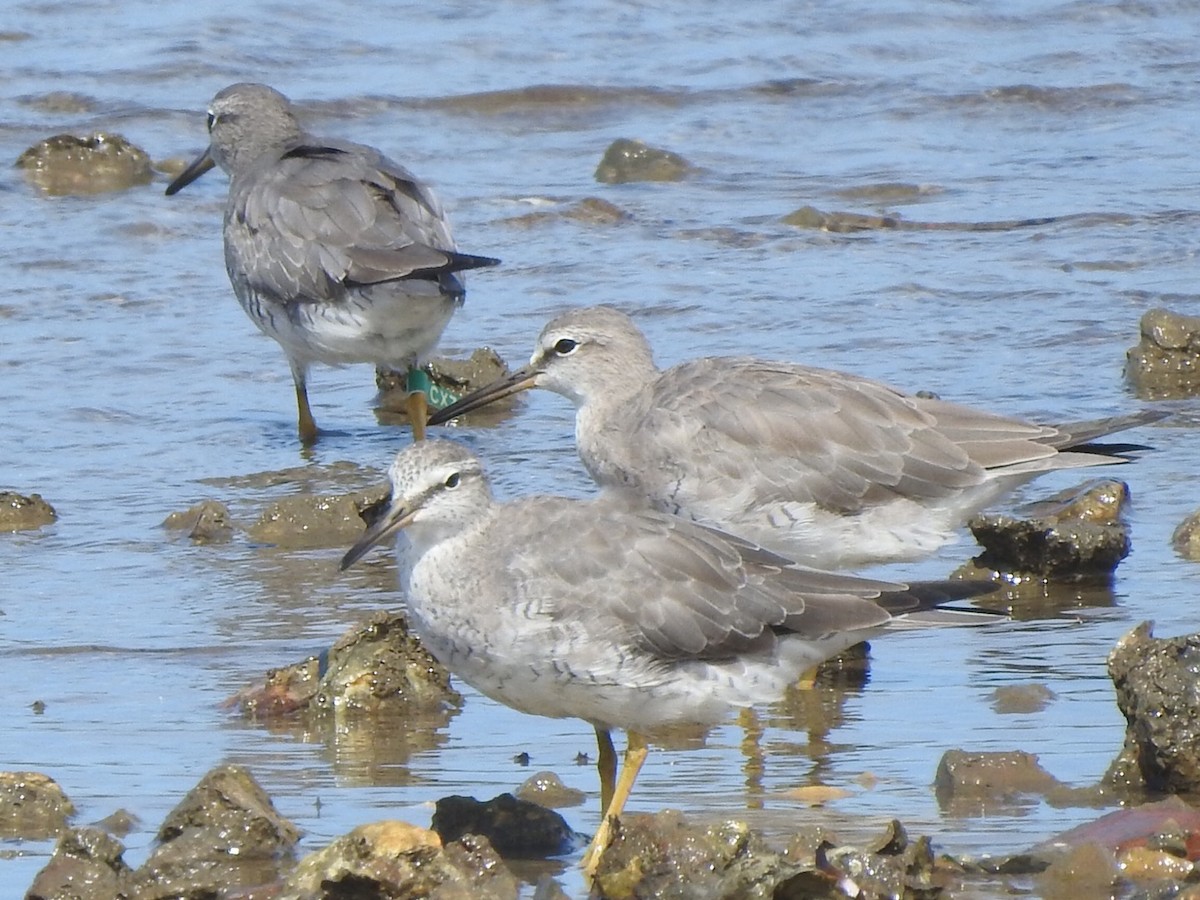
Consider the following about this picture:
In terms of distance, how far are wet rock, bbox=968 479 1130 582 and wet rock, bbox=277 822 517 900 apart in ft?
9.52

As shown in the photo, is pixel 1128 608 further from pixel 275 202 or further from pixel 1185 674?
pixel 275 202

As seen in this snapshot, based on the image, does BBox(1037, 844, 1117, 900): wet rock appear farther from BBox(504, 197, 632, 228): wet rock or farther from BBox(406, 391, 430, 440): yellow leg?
BBox(504, 197, 632, 228): wet rock

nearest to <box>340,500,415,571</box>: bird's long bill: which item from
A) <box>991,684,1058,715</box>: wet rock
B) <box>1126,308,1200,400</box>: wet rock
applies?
<box>991,684,1058,715</box>: wet rock

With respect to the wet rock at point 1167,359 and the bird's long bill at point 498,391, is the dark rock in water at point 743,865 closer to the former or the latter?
the bird's long bill at point 498,391

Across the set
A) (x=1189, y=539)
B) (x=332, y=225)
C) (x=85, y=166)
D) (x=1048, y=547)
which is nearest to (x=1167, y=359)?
(x=1189, y=539)

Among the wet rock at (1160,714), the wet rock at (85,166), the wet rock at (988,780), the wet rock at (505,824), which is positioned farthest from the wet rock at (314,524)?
the wet rock at (85,166)

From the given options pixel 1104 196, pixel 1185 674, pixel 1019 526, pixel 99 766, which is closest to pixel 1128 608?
pixel 1019 526

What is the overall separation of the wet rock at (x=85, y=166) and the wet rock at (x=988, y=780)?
9399 millimetres

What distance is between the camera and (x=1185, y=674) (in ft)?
17.6

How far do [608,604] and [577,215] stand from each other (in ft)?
25.3

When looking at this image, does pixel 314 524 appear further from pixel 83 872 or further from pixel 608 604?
pixel 83 872

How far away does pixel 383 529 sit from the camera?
221 inches

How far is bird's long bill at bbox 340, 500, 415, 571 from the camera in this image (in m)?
5.60

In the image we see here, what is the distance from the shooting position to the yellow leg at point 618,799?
5.00 m
